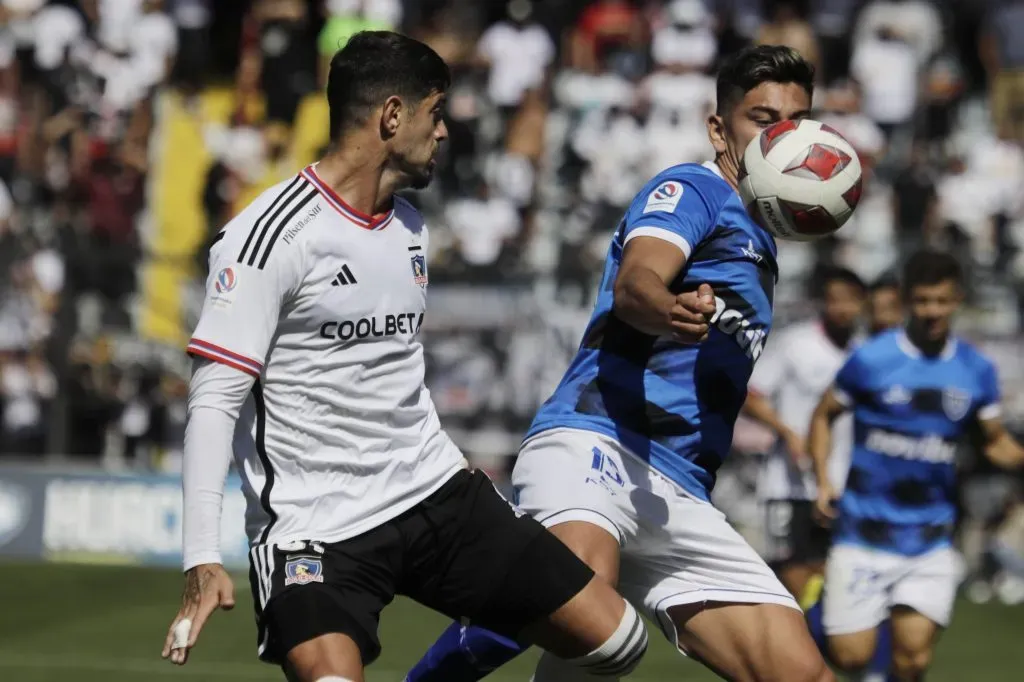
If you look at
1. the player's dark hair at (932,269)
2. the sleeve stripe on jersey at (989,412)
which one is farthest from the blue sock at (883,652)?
the player's dark hair at (932,269)

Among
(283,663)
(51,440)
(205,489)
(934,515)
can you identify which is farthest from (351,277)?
(51,440)

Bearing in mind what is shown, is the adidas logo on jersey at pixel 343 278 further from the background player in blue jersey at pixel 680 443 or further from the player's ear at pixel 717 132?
the player's ear at pixel 717 132

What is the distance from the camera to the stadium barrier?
14.8 meters

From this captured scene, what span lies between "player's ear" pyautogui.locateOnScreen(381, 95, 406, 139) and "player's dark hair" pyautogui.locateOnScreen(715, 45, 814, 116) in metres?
1.36

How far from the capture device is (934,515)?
8.17 metres

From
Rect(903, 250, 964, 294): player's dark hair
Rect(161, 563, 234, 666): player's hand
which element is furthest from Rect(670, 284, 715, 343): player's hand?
Rect(903, 250, 964, 294): player's dark hair

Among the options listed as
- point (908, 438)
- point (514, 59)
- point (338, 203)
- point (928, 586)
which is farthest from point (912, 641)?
point (514, 59)

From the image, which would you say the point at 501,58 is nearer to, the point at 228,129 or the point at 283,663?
the point at 228,129

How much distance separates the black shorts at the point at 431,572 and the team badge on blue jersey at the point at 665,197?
107 cm

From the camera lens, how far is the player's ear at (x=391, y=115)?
16.8 ft

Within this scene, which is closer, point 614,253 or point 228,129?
point 614,253

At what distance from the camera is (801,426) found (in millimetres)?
10742

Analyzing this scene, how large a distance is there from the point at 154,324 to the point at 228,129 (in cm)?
305

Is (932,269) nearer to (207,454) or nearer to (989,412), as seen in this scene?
(989,412)
